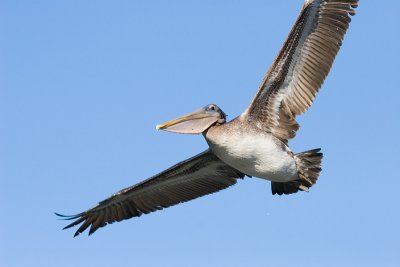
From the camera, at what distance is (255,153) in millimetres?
13047

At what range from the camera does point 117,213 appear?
1577 cm

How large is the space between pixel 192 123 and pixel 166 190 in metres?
2.51

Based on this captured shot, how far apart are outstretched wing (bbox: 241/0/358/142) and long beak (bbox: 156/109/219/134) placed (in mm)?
587

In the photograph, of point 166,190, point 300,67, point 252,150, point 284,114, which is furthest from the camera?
point 166,190

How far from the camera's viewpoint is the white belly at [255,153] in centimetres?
1297

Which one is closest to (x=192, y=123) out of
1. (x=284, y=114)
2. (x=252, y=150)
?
(x=252, y=150)

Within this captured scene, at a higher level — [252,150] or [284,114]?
[284,114]

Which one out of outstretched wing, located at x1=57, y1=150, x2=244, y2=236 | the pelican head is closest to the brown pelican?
the pelican head

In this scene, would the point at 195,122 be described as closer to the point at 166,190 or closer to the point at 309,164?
the point at 309,164

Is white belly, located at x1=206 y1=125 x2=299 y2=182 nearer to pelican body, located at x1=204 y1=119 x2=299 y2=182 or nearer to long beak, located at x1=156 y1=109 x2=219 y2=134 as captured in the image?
pelican body, located at x1=204 y1=119 x2=299 y2=182

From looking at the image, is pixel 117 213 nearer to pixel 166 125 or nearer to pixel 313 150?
pixel 166 125

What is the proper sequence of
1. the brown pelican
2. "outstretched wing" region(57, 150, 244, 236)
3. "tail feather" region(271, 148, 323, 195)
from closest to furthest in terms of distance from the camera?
the brown pelican → "tail feather" region(271, 148, 323, 195) → "outstretched wing" region(57, 150, 244, 236)

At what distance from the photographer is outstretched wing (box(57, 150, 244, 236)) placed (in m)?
15.0

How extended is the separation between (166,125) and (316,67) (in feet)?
8.74
